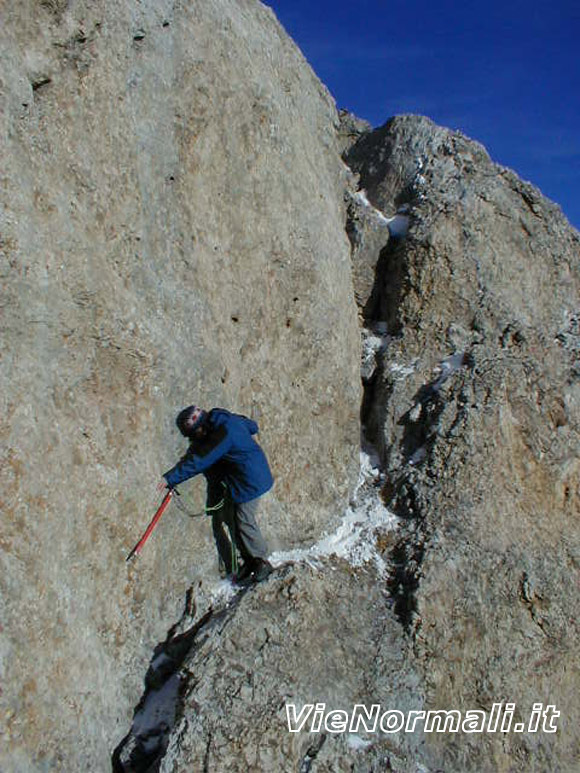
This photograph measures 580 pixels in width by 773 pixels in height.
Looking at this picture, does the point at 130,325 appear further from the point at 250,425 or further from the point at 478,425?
the point at 478,425

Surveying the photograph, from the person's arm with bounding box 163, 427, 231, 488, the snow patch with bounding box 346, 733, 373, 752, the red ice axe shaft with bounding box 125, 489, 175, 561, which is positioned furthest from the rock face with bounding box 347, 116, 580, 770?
the red ice axe shaft with bounding box 125, 489, 175, 561

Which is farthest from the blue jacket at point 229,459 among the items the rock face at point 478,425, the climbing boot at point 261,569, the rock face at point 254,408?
the rock face at point 478,425

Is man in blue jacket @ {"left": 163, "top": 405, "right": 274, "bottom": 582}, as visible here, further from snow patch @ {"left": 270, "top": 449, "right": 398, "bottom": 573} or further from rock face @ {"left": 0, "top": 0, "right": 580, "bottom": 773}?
snow patch @ {"left": 270, "top": 449, "right": 398, "bottom": 573}

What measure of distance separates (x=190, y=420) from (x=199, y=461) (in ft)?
1.90

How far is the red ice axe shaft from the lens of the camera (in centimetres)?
870

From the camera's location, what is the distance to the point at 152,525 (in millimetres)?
8766

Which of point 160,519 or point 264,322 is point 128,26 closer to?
point 264,322

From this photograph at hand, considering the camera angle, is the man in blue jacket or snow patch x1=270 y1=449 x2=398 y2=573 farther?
snow patch x1=270 y1=449 x2=398 y2=573

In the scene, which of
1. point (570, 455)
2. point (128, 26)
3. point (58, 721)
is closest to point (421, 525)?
point (570, 455)

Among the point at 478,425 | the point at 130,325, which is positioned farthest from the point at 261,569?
the point at 478,425

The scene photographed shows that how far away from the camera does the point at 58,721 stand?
7.21 m

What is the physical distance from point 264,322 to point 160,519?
380 cm

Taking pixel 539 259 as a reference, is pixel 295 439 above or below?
below

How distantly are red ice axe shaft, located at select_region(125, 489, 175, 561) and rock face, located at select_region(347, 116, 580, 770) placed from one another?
12.0 ft
